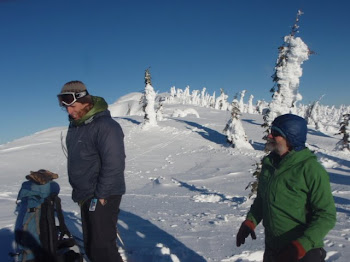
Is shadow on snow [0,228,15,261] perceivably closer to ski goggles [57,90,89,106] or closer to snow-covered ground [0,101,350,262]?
snow-covered ground [0,101,350,262]

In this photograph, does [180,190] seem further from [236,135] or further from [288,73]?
[236,135]

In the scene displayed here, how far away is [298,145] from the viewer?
237cm

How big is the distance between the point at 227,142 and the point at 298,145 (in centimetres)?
2750

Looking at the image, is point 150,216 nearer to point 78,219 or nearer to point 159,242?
point 78,219

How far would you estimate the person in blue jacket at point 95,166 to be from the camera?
3.09m

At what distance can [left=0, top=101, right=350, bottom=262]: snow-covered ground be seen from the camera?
16.1ft

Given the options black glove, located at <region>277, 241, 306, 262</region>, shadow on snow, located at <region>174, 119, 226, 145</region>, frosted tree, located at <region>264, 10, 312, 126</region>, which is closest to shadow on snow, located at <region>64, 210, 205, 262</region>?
black glove, located at <region>277, 241, 306, 262</region>

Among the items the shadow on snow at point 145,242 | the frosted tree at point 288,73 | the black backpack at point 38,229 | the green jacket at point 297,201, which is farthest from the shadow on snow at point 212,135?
the green jacket at point 297,201

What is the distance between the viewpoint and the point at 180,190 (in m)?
14.3

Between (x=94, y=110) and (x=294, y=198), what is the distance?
7.14 ft

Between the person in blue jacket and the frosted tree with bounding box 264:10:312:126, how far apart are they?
11.8 m

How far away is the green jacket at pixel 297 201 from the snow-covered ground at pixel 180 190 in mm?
2272

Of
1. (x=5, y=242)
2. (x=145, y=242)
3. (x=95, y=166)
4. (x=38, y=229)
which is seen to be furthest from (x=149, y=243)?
(x=95, y=166)

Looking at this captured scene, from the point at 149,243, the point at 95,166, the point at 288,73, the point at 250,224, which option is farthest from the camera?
the point at 288,73
